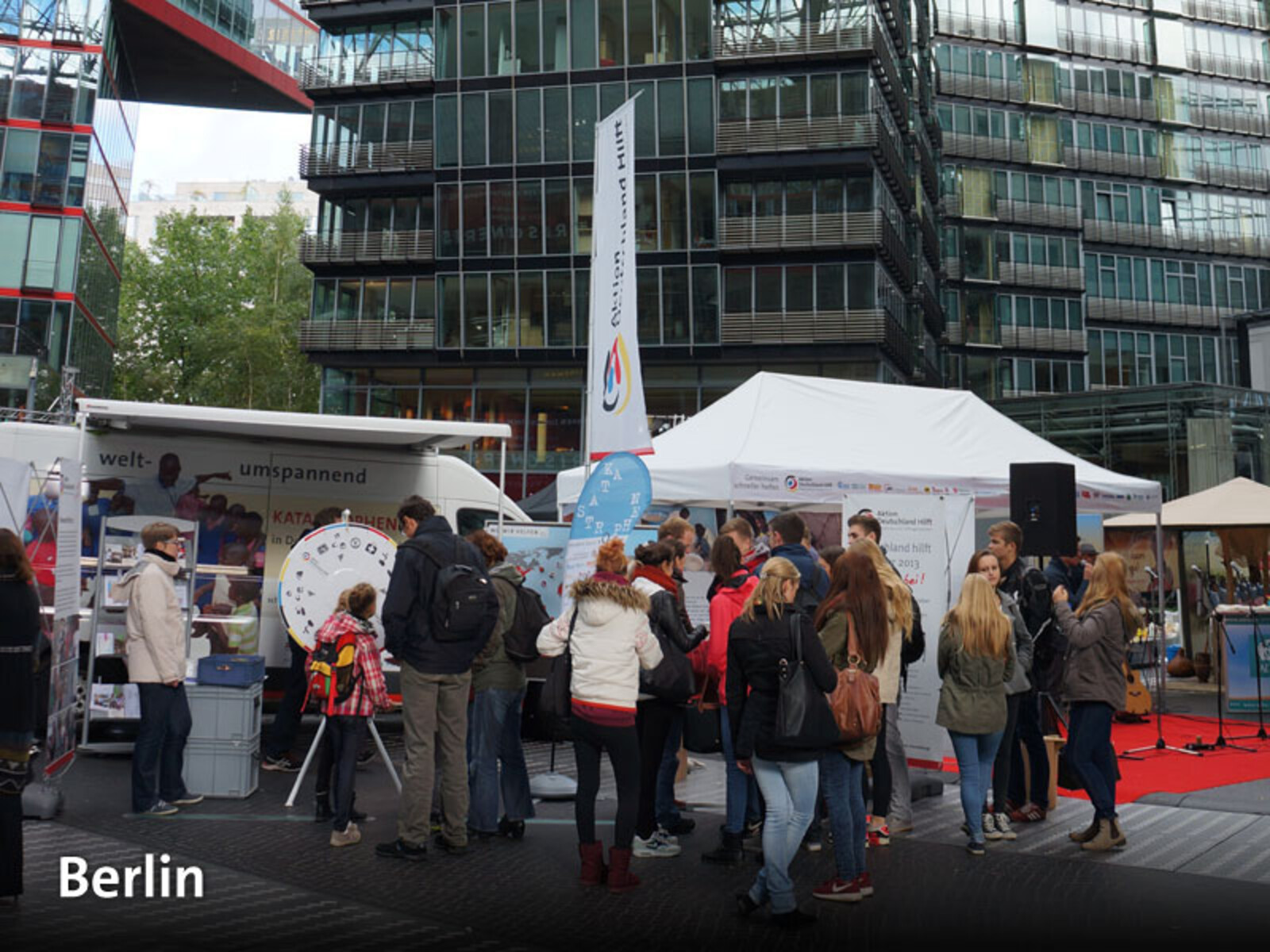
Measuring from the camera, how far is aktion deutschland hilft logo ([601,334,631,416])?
34.8ft

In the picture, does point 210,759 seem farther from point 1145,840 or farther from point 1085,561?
point 1085,561

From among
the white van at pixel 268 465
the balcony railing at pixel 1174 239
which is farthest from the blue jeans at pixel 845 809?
the balcony railing at pixel 1174 239

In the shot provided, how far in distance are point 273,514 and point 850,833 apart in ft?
24.9

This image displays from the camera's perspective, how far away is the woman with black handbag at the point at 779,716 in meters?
6.32

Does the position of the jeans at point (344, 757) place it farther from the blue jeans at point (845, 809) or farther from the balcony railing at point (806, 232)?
the balcony railing at point (806, 232)

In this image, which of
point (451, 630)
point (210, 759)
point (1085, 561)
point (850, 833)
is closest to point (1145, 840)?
point (850, 833)

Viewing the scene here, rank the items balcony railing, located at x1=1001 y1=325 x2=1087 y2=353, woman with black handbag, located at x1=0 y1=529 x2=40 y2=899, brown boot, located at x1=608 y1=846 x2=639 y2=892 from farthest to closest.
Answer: balcony railing, located at x1=1001 y1=325 x2=1087 y2=353
brown boot, located at x1=608 y1=846 x2=639 y2=892
woman with black handbag, located at x1=0 y1=529 x2=40 y2=899

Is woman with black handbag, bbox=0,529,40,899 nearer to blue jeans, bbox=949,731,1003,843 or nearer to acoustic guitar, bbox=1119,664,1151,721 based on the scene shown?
blue jeans, bbox=949,731,1003,843

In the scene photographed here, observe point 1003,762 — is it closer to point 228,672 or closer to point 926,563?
point 926,563

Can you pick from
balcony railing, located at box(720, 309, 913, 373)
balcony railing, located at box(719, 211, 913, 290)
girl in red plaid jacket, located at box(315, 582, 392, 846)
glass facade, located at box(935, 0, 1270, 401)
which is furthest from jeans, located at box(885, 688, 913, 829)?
glass facade, located at box(935, 0, 1270, 401)

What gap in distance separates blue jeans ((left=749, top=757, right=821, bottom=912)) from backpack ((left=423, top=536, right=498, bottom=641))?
2031 millimetres

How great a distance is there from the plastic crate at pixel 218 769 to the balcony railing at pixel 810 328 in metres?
32.5

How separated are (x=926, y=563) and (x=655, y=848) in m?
3.39

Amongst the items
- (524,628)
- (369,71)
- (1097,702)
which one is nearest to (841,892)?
(1097,702)
